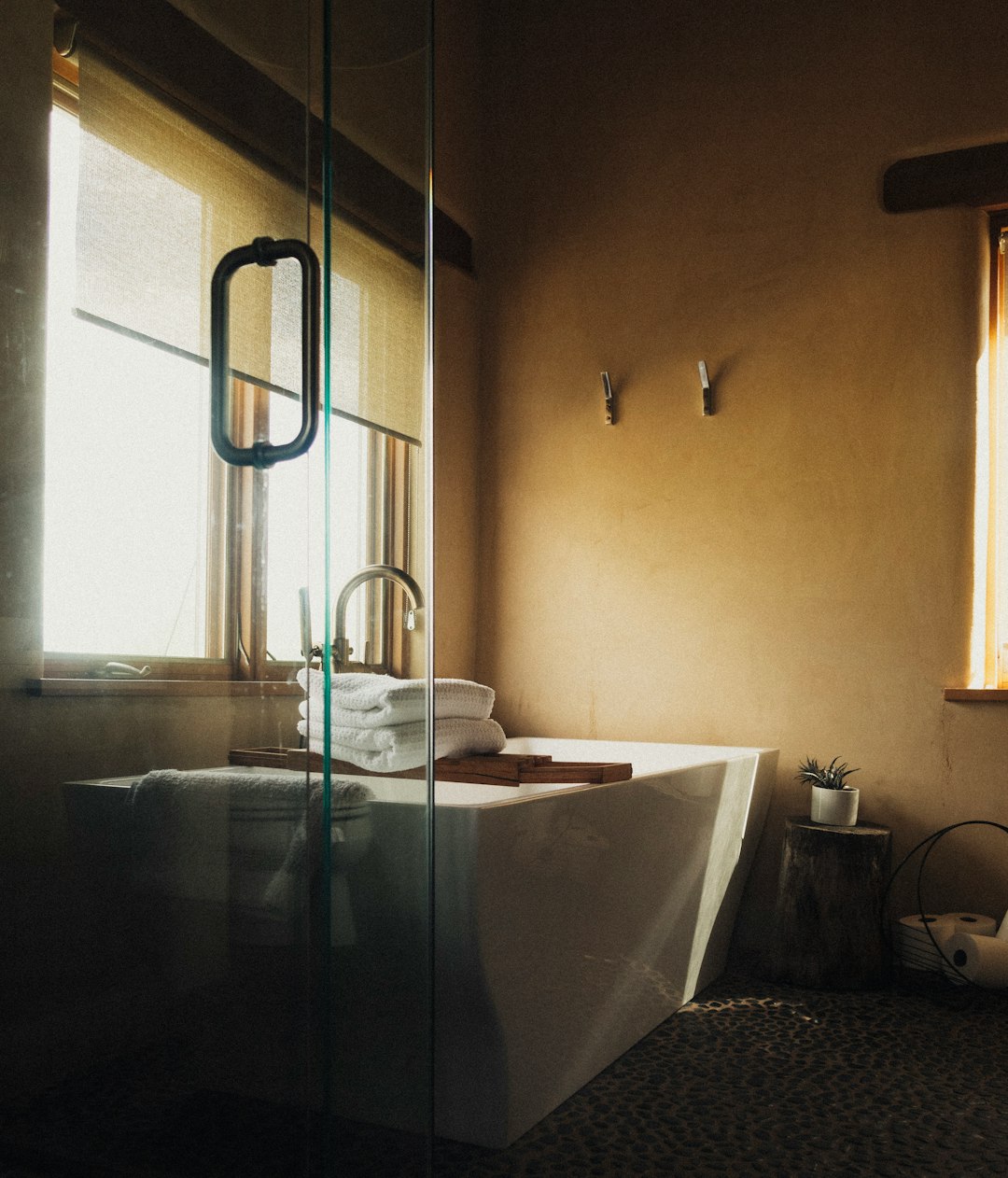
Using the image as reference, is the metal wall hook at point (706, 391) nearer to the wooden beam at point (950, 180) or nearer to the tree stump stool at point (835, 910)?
the wooden beam at point (950, 180)

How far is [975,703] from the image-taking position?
2834 mm

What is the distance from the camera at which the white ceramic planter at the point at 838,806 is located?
2.74 metres

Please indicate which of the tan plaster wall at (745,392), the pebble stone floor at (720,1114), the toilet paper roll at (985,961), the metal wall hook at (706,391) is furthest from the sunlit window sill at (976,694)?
the metal wall hook at (706,391)

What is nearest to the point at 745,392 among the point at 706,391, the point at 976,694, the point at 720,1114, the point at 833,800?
the point at 706,391

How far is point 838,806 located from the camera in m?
2.74

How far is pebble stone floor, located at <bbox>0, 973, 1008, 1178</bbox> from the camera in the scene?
0.96 meters

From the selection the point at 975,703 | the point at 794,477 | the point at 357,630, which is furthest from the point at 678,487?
the point at 357,630

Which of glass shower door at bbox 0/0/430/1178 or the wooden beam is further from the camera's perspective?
the wooden beam

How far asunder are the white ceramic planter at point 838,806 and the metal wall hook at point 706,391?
1169 mm

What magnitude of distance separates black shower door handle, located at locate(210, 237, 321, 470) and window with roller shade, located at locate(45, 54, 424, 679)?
0.4 inches

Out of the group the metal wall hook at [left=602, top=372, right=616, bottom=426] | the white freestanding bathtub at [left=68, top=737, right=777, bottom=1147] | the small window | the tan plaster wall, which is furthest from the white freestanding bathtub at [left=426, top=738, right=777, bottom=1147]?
the metal wall hook at [left=602, top=372, right=616, bottom=426]

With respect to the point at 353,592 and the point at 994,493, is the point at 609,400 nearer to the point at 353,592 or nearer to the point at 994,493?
the point at 994,493

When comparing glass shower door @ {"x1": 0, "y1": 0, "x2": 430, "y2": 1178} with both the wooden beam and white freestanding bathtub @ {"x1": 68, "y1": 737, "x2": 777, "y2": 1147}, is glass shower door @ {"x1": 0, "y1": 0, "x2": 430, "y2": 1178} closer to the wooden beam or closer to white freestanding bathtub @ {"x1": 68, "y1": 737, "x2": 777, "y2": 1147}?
white freestanding bathtub @ {"x1": 68, "y1": 737, "x2": 777, "y2": 1147}

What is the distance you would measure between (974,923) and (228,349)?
96.7 inches
